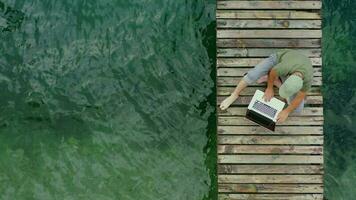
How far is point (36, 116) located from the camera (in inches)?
344

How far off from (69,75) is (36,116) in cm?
80

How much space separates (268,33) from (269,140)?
5.11 ft

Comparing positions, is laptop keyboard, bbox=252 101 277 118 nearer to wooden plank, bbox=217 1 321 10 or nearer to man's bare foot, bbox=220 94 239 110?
→ man's bare foot, bbox=220 94 239 110

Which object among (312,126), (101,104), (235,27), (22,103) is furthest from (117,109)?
(312,126)

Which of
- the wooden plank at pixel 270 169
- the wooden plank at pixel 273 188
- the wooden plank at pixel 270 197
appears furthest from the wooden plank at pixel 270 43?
the wooden plank at pixel 270 197

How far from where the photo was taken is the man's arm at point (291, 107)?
293 inches

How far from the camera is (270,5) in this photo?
844cm

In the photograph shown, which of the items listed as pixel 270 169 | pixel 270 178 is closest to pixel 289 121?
pixel 270 169

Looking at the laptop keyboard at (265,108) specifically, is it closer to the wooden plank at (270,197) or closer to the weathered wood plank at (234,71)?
the weathered wood plank at (234,71)

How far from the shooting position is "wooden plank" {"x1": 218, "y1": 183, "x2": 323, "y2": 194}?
316 inches

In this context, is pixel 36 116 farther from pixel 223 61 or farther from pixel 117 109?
pixel 223 61

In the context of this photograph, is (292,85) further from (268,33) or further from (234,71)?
(268,33)

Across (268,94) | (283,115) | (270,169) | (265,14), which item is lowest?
(270,169)

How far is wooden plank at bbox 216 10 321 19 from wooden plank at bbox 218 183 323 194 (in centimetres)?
242
